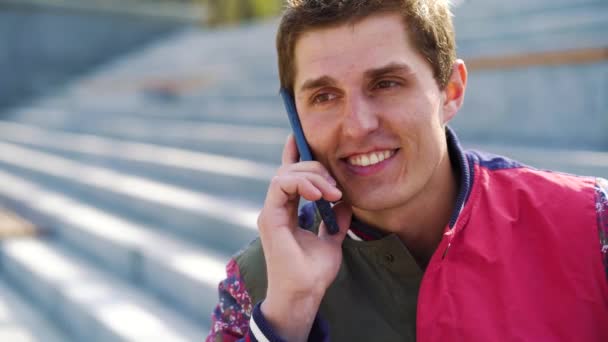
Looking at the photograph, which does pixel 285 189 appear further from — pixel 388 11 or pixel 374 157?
pixel 388 11

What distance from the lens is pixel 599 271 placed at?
1.31 metres

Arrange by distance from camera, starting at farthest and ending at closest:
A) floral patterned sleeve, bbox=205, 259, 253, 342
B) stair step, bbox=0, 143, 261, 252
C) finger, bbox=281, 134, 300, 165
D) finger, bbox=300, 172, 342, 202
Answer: stair step, bbox=0, 143, 261, 252 < finger, bbox=281, 134, 300, 165 < floral patterned sleeve, bbox=205, 259, 253, 342 < finger, bbox=300, 172, 342, 202

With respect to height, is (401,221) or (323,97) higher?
(323,97)

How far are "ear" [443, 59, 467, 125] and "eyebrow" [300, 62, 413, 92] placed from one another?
0.20 m

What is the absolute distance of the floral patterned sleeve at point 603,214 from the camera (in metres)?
1.33

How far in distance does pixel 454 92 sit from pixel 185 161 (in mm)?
3731

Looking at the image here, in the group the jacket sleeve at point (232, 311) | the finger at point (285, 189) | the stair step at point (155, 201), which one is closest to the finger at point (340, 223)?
the finger at point (285, 189)

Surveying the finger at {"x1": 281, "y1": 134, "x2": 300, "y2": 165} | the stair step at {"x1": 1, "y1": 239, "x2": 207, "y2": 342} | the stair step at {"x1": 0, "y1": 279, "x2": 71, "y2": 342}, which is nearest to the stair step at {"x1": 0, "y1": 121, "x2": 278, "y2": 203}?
the stair step at {"x1": 1, "y1": 239, "x2": 207, "y2": 342}

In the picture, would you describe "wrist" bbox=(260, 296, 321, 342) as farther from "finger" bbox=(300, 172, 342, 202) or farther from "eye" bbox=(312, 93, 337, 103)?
"eye" bbox=(312, 93, 337, 103)

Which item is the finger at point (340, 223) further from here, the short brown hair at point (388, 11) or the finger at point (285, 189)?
the short brown hair at point (388, 11)

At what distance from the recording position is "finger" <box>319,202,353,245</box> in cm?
148

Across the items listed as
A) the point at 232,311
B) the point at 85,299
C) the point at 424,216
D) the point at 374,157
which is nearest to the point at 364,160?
the point at 374,157

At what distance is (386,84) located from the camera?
1.43m

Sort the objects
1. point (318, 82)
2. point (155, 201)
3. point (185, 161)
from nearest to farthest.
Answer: point (318, 82) → point (155, 201) → point (185, 161)
